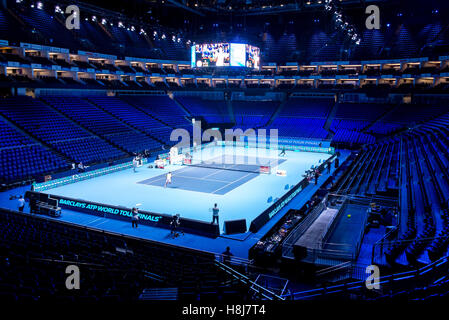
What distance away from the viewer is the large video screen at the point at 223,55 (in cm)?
2894

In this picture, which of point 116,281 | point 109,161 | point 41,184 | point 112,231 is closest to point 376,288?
point 116,281

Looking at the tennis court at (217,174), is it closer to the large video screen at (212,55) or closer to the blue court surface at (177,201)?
the blue court surface at (177,201)

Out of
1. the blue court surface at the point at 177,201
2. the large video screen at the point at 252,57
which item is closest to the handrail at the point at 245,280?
the blue court surface at the point at 177,201

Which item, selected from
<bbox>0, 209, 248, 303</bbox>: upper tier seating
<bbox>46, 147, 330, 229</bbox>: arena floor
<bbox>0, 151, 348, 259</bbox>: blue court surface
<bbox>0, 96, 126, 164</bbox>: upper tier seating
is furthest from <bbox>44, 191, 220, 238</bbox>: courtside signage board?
<bbox>0, 96, 126, 164</bbox>: upper tier seating

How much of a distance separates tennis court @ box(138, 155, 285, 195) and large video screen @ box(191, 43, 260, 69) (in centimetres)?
956

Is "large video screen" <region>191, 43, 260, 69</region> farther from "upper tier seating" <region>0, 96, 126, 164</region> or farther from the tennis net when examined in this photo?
"upper tier seating" <region>0, 96, 126, 164</region>

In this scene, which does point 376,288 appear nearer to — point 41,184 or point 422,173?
point 422,173

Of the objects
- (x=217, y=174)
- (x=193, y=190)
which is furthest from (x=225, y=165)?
(x=193, y=190)

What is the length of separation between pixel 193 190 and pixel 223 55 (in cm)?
1291

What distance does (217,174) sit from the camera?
29078mm

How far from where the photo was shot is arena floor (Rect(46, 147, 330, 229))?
19844 mm

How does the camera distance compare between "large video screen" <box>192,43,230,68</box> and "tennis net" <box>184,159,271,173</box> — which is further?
"tennis net" <box>184,159,271,173</box>

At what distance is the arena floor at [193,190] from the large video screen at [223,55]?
9764 millimetres
